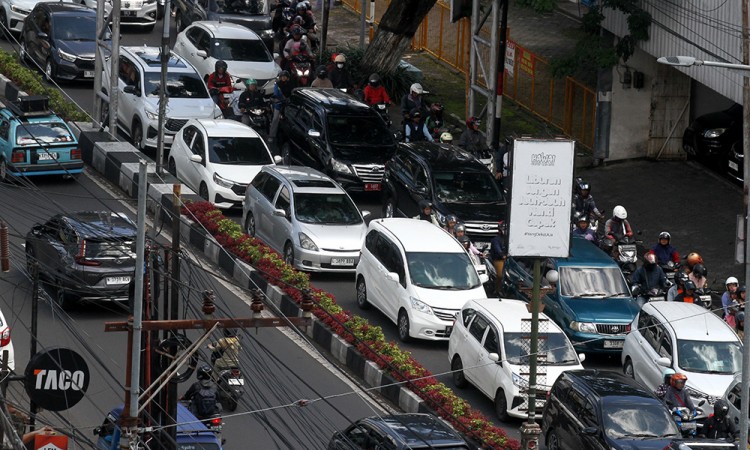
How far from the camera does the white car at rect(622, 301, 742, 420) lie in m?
22.8

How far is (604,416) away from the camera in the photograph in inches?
810

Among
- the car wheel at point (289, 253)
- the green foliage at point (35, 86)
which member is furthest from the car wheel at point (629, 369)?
the green foliage at point (35, 86)

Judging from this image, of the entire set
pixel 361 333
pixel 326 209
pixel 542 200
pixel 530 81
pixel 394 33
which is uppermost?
pixel 542 200

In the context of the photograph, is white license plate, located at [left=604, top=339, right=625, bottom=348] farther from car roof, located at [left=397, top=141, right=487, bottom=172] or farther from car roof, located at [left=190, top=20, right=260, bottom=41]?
car roof, located at [left=190, top=20, right=260, bottom=41]

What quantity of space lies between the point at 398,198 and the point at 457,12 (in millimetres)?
8018

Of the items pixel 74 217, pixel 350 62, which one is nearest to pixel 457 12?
pixel 350 62

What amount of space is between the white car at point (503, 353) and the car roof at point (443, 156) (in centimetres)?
594

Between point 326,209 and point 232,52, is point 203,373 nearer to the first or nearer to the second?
point 326,209

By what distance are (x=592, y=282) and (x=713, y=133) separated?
327 inches

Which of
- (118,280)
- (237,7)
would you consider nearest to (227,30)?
(237,7)

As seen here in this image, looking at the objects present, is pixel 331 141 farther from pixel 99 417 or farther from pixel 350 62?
pixel 99 417

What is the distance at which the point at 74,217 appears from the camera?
24812 mm

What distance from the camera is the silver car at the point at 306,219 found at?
89.2 feet

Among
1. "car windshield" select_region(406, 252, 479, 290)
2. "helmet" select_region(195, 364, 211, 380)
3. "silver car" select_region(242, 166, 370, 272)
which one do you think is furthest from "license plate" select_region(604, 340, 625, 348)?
"helmet" select_region(195, 364, 211, 380)
